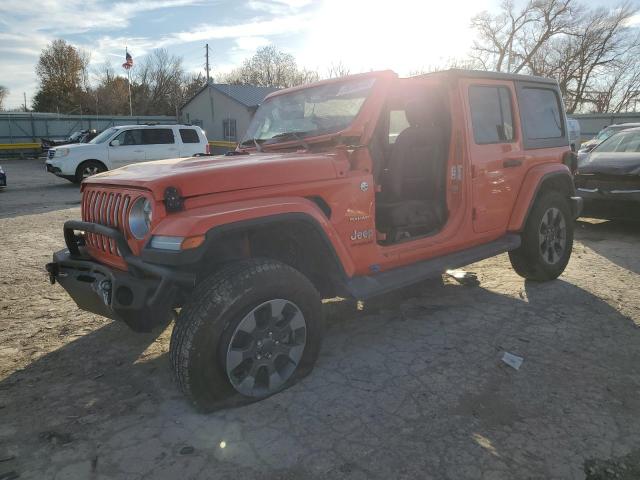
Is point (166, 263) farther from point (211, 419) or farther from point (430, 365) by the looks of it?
point (430, 365)

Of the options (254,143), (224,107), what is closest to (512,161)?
(254,143)

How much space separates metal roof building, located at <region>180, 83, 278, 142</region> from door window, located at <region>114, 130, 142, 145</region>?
51.2 feet

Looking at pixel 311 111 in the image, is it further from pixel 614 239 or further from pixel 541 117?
pixel 614 239

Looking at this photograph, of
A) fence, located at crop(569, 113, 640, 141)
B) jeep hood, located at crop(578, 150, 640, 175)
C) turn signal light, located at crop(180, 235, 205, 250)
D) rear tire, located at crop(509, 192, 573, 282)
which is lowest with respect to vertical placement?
rear tire, located at crop(509, 192, 573, 282)

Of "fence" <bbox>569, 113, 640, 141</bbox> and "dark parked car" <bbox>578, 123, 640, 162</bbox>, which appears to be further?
"fence" <bbox>569, 113, 640, 141</bbox>

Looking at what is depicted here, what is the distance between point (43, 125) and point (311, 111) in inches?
1267

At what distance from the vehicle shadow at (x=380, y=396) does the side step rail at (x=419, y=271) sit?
0.49 metres

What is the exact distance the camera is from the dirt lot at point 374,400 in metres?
2.22

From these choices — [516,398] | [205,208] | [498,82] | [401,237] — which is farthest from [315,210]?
[498,82]

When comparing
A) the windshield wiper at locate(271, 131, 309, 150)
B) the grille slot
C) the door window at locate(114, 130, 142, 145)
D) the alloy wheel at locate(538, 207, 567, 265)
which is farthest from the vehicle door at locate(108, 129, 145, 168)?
the alloy wheel at locate(538, 207, 567, 265)

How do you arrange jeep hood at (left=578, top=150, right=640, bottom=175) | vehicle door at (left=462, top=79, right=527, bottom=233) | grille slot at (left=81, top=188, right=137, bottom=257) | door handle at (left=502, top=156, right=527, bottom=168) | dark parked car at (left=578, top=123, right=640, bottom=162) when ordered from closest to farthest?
grille slot at (left=81, top=188, right=137, bottom=257) → vehicle door at (left=462, top=79, right=527, bottom=233) → door handle at (left=502, top=156, right=527, bottom=168) → jeep hood at (left=578, top=150, right=640, bottom=175) → dark parked car at (left=578, top=123, right=640, bottom=162)

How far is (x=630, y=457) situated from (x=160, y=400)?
8.25ft

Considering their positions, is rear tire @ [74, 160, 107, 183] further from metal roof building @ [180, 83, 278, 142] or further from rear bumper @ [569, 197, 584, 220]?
metal roof building @ [180, 83, 278, 142]

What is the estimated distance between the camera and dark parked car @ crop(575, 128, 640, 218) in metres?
6.66
